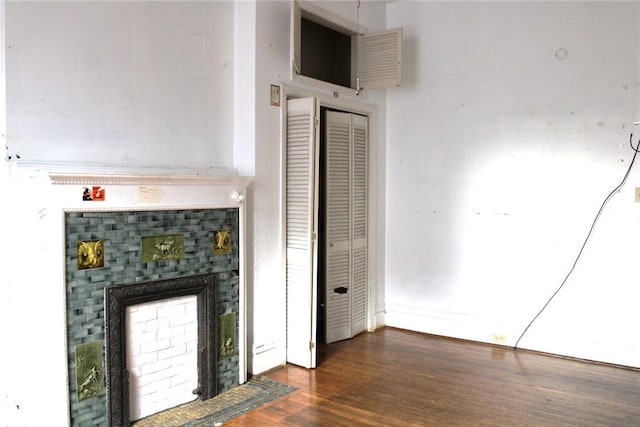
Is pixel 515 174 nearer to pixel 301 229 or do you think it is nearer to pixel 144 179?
pixel 301 229

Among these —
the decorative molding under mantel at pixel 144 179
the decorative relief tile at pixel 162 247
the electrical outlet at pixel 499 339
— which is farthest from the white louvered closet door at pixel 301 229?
the electrical outlet at pixel 499 339

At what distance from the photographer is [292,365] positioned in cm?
373

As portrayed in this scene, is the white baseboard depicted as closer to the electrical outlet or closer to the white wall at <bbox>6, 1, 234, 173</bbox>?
the white wall at <bbox>6, 1, 234, 173</bbox>

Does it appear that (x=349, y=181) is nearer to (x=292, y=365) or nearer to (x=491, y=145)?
(x=491, y=145)

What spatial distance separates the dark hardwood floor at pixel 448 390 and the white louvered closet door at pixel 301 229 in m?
0.25

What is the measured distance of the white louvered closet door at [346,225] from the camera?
13.8 ft

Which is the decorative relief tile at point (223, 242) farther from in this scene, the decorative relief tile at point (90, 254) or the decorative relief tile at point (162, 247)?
the decorative relief tile at point (90, 254)

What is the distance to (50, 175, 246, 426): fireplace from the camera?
2.54m

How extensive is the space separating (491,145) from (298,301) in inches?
80.5

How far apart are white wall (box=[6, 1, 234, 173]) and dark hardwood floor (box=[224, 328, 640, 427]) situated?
162 centimetres

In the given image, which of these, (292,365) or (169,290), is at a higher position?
(169,290)

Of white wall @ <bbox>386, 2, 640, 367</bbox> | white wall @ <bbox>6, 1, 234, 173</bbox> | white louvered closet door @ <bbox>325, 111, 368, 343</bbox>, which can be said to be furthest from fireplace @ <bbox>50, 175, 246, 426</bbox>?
white wall @ <bbox>386, 2, 640, 367</bbox>

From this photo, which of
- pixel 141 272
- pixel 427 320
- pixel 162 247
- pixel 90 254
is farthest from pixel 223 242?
pixel 427 320

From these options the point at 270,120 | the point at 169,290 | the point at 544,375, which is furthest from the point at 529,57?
the point at 169,290
